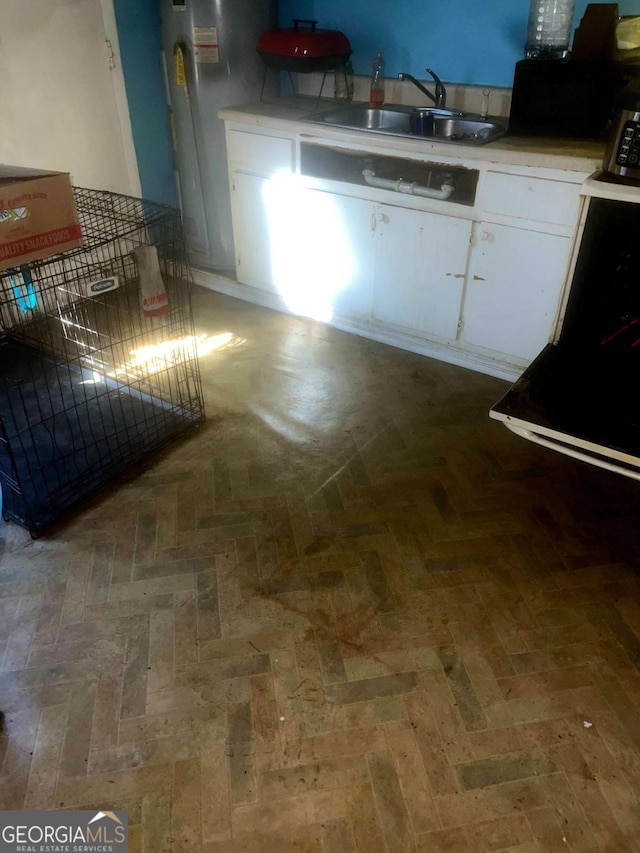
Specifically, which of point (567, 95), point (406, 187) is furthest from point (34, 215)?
point (567, 95)

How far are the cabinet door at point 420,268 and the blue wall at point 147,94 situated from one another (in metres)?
1.64

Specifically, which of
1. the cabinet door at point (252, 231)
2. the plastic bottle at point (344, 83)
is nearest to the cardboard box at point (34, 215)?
the cabinet door at point (252, 231)

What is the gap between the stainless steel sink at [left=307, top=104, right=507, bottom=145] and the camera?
2.94 metres

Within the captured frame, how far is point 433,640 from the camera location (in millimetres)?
1774

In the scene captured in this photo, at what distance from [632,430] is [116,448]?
5.99 feet

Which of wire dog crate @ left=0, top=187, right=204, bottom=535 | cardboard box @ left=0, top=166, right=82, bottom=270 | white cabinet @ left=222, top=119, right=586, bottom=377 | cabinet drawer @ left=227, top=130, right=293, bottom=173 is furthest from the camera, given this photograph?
cabinet drawer @ left=227, top=130, right=293, bottom=173

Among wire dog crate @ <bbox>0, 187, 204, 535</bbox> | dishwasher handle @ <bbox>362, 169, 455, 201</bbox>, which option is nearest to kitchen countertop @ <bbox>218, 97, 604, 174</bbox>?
dishwasher handle @ <bbox>362, 169, 455, 201</bbox>

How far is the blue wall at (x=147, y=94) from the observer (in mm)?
3424

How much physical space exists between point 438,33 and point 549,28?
0.60 metres

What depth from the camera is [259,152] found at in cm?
324

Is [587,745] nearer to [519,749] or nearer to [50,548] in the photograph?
[519,749]

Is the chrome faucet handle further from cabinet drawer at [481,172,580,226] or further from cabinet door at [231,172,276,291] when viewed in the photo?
cabinet door at [231,172,276,291]

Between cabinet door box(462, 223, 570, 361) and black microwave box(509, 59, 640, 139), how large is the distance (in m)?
0.47

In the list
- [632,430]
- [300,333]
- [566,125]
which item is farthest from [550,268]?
[300,333]
